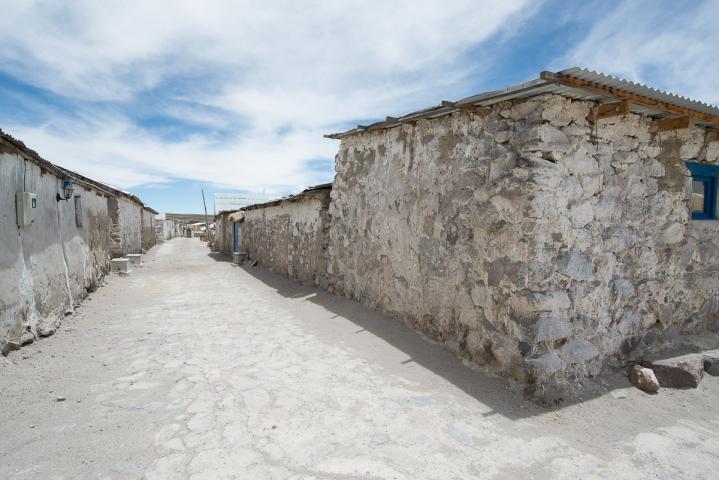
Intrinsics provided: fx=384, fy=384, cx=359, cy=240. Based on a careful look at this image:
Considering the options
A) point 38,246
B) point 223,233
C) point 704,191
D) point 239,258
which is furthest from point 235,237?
point 704,191

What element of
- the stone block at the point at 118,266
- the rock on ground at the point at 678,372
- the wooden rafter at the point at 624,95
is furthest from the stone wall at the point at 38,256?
the rock on ground at the point at 678,372

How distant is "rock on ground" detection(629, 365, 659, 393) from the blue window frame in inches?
91.8

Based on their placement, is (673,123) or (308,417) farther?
(673,123)

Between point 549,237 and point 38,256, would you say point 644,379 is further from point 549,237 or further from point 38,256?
point 38,256

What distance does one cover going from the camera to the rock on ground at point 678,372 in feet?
12.8

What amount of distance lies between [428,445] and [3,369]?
13.4ft

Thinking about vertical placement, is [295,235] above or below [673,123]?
below

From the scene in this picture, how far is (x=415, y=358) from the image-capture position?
4.53 metres

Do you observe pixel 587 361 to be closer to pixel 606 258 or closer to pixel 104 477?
pixel 606 258

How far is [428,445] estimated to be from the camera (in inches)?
114

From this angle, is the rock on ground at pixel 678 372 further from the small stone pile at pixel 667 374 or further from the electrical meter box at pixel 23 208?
the electrical meter box at pixel 23 208

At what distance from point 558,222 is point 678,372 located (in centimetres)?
203

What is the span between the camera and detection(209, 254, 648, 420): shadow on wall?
3.53m

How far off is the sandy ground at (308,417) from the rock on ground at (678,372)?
4.6 inches
